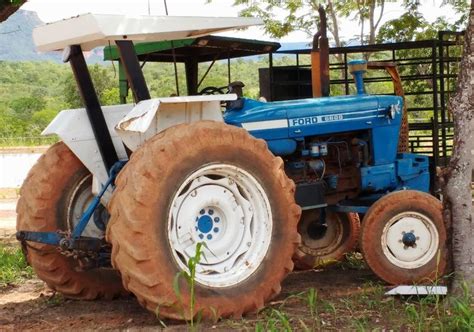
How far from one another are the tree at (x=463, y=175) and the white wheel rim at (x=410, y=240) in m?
1.26

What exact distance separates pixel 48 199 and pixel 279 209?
170 cm

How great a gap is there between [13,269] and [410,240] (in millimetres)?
3755

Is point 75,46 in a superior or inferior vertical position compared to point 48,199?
superior

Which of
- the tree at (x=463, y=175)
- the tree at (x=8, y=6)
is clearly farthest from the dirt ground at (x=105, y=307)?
the tree at (x=8, y=6)

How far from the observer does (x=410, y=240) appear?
6035 mm

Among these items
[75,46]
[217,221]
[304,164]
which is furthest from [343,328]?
[75,46]

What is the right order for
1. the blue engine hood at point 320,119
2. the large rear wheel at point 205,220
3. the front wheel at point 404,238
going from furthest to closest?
the blue engine hood at point 320,119 → the front wheel at point 404,238 → the large rear wheel at point 205,220

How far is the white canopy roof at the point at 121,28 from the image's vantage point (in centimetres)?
495

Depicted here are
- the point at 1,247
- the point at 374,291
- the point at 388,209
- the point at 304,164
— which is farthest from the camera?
the point at 1,247

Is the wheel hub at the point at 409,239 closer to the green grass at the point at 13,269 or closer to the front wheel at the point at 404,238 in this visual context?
the front wheel at the point at 404,238

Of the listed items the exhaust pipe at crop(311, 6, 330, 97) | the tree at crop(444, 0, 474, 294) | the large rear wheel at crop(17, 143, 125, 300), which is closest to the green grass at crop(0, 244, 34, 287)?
the large rear wheel at crop(17, 143, 125, 300)

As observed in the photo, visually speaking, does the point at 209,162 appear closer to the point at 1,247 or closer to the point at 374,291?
the point at 374,291

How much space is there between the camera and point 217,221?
202 inches

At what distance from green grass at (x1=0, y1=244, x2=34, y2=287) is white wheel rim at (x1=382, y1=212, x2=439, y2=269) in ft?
11.0
